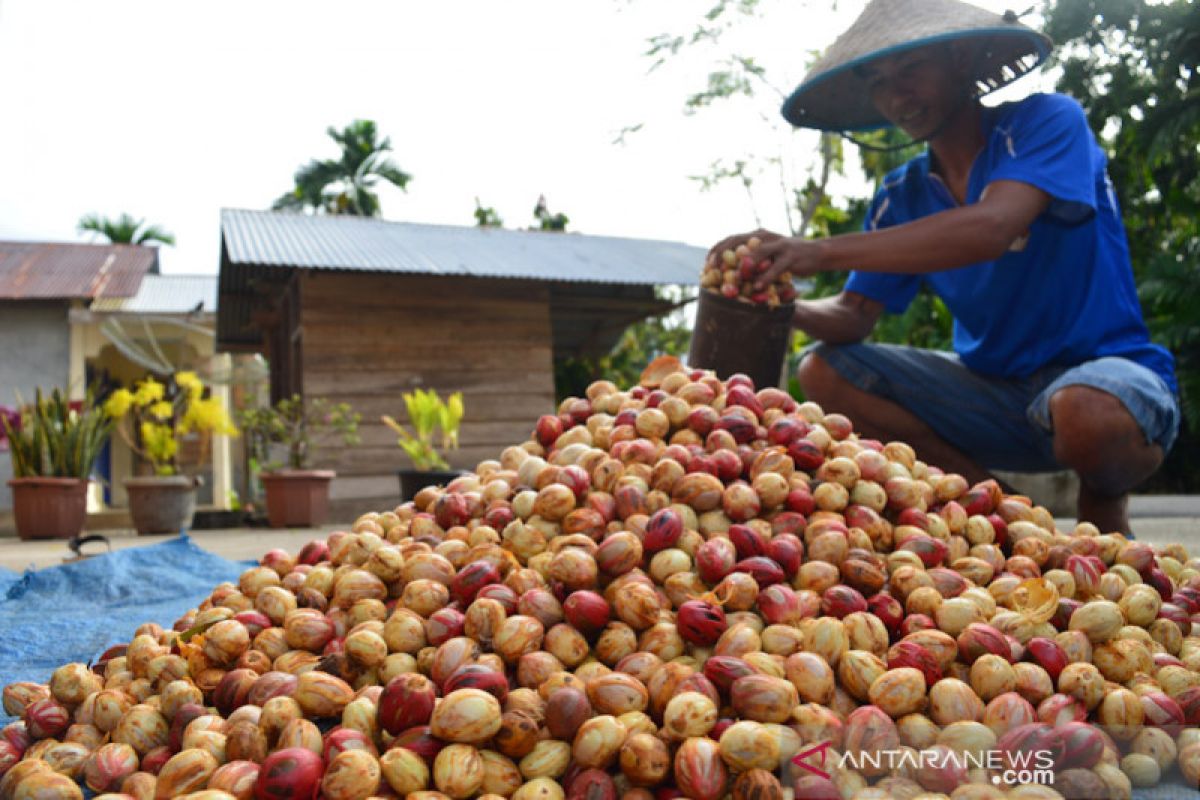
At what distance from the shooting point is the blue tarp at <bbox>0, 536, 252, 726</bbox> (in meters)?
2.11

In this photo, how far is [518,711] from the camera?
3.79 feet

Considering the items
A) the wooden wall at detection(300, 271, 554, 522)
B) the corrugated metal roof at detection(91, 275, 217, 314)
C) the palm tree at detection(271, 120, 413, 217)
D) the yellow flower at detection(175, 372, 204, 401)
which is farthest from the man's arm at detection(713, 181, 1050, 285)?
the palm tree at detection(271, 120, 413, 217)

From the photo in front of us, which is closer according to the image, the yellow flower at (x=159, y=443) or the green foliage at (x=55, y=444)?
the green foliage at (x=55, y=444)

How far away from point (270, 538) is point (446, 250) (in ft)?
12.4

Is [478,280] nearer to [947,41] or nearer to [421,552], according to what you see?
[947,41]

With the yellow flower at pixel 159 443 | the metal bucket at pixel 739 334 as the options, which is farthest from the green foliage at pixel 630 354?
the metal bucket at pixel 739 334

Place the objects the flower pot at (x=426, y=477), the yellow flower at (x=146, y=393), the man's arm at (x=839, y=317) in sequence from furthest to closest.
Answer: the yellow flower at (x=146, y=393), the flower pot at (x=426, y=477), the man's arm at (x=839, y=317)

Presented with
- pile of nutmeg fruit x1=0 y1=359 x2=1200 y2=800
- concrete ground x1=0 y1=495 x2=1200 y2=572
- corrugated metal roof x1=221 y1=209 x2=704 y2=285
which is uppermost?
corrugated metal roof x1=221 y1=209 x2=704 y2=285

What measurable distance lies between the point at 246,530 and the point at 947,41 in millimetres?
6261

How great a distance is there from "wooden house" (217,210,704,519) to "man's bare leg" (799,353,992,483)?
4.96 m

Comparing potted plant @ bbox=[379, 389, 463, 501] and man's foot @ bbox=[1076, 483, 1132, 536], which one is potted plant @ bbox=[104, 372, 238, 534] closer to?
potted plant @ bbox=[379, 389, 463, 501]

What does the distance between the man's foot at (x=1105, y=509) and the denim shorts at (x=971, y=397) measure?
0.19 meters

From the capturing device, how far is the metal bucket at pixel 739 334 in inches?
110

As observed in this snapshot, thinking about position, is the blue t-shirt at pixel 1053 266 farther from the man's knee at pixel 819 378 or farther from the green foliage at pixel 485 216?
the green foliage at pixel 485 216
